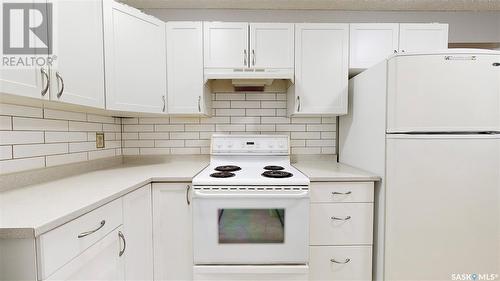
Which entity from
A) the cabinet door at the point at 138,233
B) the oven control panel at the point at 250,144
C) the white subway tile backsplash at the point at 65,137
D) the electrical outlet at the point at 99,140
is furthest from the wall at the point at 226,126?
the cabinet door at the point at 138,233

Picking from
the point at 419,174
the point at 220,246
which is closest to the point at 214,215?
the point at 220,246

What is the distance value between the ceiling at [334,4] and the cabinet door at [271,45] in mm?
372

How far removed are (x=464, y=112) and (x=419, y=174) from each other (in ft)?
1.42

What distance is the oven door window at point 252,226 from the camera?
1443 millimetres

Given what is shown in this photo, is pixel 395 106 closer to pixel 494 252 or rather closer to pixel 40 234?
pixel 494 252

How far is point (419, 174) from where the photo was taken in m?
1.36

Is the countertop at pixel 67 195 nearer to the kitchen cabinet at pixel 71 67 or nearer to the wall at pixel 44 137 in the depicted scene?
the wall at pixel 44 137

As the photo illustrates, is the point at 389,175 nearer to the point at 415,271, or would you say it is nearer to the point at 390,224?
the point at 390,224

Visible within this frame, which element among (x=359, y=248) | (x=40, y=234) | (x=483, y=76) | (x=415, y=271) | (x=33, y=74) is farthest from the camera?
(x=359, y=248)

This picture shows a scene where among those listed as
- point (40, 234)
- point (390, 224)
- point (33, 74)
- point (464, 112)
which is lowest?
point (390, 224)

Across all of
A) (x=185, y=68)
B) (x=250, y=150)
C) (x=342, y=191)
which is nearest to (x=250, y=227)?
(x=342, y=191)

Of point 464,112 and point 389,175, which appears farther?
point 389,175

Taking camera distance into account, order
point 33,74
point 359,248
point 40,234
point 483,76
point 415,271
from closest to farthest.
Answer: point 40,234 < point 33,74 < point 483,76 < point 415,271 < point 359,248

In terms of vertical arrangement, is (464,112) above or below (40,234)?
above
